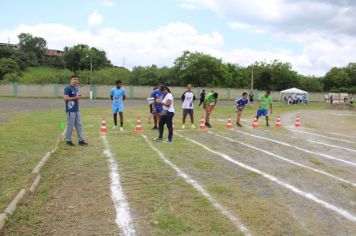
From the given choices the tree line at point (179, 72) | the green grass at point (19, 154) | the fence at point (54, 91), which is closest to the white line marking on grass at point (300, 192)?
the green grass at point (19, 154)

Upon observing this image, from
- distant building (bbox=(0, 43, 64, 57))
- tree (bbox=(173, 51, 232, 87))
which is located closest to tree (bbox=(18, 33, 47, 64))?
distant building (bbox=(0, 43, 64, 57))

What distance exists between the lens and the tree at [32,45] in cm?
10631

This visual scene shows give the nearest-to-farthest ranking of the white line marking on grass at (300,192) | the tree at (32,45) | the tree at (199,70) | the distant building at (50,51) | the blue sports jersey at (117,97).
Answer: the white line marking on grass at (300,192), the blue sports jersey at (117,97), the tree at (199,70), the tree at (32,45), the distant building at (50,51)

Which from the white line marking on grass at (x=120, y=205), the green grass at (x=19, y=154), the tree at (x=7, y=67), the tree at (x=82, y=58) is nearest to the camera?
the white line marking on grass at (x=120, y=205)

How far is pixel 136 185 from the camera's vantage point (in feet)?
21.9

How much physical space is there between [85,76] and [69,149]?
64.9 metres

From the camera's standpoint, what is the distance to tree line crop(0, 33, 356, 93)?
70875 mm

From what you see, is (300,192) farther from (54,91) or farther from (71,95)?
(54,91)

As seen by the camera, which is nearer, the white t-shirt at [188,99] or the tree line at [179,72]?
the white t-shirt at [188,99]

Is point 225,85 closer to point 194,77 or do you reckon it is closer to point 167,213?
point 194,77

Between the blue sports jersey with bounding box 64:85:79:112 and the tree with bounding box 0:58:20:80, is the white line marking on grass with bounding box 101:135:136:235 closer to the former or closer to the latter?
the blue sports jersey with bounding box 64:85:79:112

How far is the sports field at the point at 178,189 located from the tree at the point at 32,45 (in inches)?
4015

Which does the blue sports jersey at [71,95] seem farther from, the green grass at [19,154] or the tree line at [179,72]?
the tree line at [179,72]

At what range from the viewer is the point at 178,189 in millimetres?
6441
